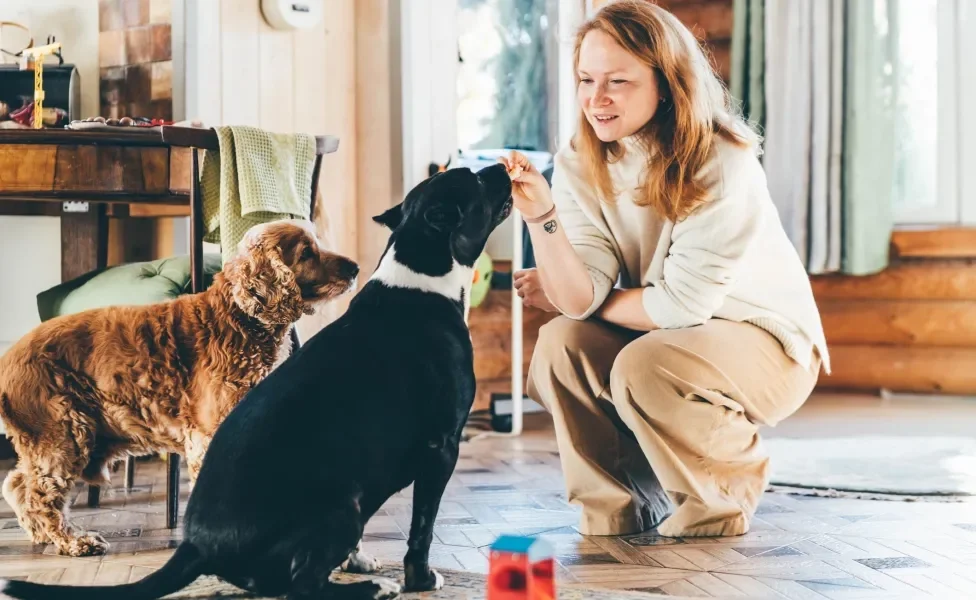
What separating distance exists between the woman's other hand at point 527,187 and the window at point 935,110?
3099 mm

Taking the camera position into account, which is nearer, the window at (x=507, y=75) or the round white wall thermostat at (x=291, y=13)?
the round white wall thermostat at (x=291, y=13)

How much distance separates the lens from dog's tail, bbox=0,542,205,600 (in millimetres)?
1338

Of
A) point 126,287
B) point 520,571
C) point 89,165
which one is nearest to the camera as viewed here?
point 520,571

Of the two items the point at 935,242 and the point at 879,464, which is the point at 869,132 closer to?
the point at 935,242

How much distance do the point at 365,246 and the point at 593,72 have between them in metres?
1.67

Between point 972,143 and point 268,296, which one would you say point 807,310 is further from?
point 972,143

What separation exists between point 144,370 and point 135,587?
0.66m

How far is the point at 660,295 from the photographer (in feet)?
6.68

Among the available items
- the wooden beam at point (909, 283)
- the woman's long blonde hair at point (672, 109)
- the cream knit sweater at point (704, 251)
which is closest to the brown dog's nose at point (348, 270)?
the cream knit sweater at point (704, 251)

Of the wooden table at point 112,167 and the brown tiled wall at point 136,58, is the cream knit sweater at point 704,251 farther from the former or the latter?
the brown tiled wall at point 136,58

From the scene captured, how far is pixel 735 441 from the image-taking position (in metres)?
2.07

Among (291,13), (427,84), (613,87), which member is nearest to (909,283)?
(427,84)

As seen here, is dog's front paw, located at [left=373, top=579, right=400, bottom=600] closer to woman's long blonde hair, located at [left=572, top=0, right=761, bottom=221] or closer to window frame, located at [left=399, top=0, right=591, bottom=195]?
woman's long blonde hair, located at [left=572, top=0, right=761, bottom=221]

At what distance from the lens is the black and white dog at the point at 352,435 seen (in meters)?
1.44
